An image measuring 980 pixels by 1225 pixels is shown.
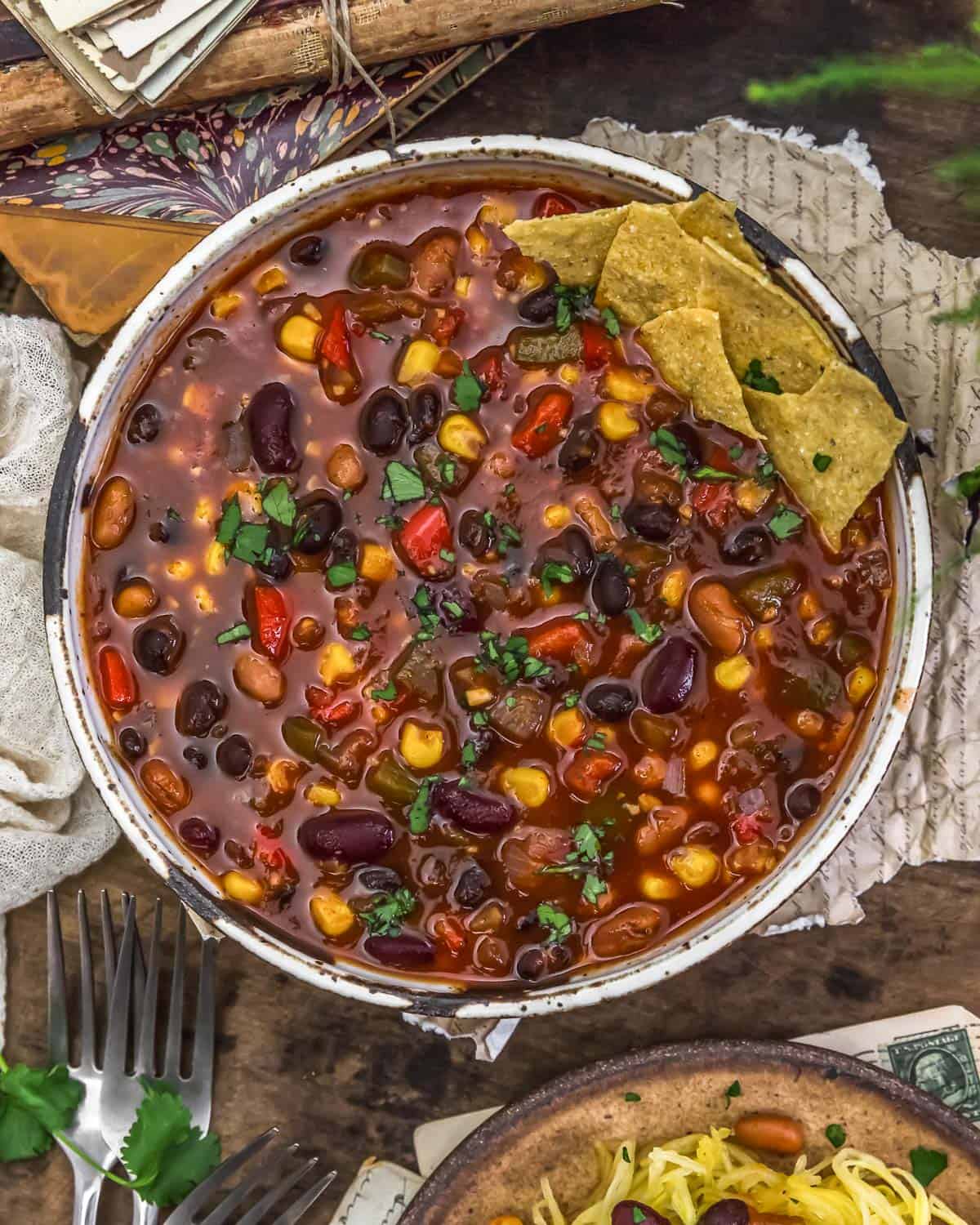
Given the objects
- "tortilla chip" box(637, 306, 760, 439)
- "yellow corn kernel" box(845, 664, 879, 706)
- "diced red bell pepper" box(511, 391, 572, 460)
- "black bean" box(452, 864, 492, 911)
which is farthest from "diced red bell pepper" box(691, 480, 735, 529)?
"black bean" box(452, 864, 492, 911)

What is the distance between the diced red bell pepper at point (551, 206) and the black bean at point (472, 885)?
1.49 meters

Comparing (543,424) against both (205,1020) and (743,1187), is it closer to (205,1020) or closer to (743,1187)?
(205,1020)

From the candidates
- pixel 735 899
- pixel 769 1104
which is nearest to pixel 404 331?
pixel 735 899

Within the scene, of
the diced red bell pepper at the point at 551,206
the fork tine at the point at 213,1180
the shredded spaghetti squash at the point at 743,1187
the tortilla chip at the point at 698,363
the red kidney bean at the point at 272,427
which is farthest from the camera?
the fork tine at the point at 213,1180

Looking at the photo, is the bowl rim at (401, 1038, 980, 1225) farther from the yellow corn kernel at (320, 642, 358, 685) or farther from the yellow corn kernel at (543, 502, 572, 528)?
the yellow corn kernel at (543, 502, 572, 528)

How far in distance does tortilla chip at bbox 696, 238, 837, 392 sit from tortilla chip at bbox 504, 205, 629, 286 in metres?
0.22

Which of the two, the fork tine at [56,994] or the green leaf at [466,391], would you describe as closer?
the green leaf at [466,391]

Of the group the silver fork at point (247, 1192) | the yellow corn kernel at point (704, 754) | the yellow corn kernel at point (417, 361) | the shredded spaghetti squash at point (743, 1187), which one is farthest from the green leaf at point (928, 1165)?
the yellow corn kernel at point (417, 361)

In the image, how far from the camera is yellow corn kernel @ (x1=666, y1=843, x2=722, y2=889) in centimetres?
270

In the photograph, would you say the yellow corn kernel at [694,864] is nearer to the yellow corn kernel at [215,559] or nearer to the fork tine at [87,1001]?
the yellow corn kernel at [215,559]

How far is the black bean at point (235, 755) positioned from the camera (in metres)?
2.69

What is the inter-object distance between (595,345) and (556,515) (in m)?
0.39

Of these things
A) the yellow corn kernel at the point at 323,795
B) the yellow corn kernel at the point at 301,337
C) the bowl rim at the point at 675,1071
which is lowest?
the bowl rim at the point at 675,1071

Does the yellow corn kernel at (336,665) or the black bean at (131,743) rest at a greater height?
the yellow corn kernel at (336,665)
